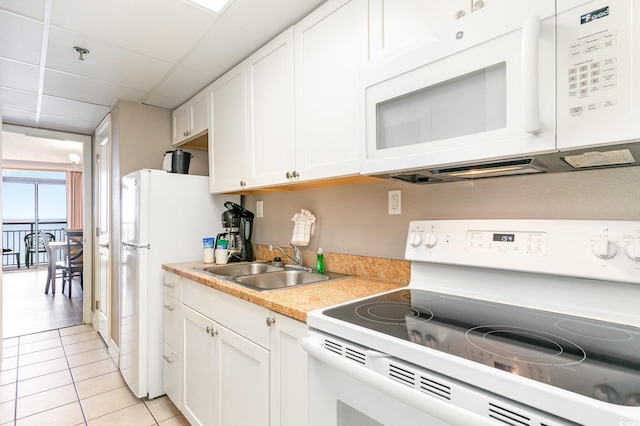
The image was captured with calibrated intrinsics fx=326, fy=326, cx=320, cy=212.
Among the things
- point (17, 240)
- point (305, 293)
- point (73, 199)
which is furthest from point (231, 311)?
point (17, 240)

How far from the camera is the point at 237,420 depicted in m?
1.44

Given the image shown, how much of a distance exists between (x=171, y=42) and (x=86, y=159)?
2.72 m

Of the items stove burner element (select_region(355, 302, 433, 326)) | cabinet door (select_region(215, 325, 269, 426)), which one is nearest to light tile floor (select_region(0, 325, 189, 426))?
cabinet door (select_region(215, 325, 269, 426))

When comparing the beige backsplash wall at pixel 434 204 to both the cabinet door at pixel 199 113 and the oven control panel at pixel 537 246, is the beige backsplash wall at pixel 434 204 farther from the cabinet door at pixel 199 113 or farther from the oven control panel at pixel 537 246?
the cabinet door at pixel 199 113

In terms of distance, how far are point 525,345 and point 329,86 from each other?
1.22 m

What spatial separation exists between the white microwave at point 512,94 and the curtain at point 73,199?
8994mm

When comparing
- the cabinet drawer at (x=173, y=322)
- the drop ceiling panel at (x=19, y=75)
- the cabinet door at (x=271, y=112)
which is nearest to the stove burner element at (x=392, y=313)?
the cabinet door at (x=271, y=112)

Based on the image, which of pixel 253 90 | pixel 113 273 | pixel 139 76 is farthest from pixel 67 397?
pixel 253 90

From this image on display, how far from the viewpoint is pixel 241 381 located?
1420mm

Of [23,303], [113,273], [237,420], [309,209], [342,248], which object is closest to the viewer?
[237,420]

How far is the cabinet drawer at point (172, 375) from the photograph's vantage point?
197cm

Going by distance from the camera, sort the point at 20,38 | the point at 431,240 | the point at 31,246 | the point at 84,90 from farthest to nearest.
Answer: the point at 31,246, the point at 84,90, the point at 20,38, the point at 431,240

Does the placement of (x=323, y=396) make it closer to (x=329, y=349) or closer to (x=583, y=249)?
(x=329, y=349)

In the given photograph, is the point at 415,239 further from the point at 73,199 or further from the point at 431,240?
the point at 73,199
